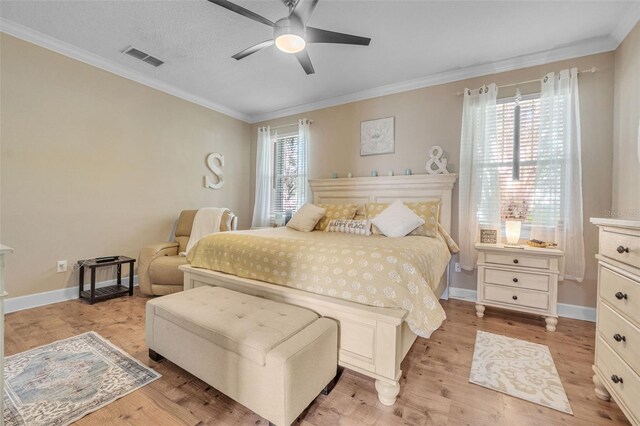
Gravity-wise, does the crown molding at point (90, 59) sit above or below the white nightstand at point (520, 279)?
above

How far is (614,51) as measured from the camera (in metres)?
2.69

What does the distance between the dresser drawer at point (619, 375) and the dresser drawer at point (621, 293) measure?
0.25m

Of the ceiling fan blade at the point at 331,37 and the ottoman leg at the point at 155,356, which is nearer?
the ottoman leg at the point at 155,356

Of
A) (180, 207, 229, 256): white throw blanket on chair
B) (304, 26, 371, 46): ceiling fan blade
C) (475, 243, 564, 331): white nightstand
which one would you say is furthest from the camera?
(180, 207, 229, 256): white throw blanket on chair

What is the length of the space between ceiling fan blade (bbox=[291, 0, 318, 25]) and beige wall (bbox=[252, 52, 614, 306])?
7.13ft

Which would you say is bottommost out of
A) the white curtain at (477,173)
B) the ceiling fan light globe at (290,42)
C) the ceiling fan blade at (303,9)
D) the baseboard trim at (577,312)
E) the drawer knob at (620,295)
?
the baseboard trim at (577,312)

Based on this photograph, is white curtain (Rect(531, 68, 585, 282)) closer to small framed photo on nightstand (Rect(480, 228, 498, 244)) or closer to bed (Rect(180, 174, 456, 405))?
small framed photo on nightstand (Rect(480, 228, 498, 244))

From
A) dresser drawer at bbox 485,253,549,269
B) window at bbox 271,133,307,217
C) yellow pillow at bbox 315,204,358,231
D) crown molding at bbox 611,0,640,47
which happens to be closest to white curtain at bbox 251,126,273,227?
window at bbox 271,133,307,217

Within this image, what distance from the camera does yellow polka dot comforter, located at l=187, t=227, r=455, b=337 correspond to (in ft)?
5.41

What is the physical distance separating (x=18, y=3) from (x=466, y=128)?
14.8 feet

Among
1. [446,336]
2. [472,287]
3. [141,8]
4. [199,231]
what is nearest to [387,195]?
[472,287]

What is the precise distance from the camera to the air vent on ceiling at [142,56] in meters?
3.04

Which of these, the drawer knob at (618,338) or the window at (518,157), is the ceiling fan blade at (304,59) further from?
the drawer knob at (618,338)

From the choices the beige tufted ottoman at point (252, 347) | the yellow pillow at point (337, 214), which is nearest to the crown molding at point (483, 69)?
the yellow pillow at point (337, 214)
